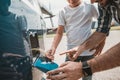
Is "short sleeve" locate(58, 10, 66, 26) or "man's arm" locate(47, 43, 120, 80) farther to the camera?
"short sleeve" locate(58, 10, 66, 26)

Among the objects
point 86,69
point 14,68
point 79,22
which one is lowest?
point 79,22

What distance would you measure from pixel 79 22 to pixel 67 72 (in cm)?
184

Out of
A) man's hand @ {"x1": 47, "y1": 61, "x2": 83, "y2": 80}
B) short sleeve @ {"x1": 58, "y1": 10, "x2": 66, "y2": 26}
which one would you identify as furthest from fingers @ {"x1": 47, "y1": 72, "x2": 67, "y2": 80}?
short sleeve @ {"x1": 58, "y1": 10, "x2": 66, "y2": 26}

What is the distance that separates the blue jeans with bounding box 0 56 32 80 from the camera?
1125 millimetres

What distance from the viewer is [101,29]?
2.70 meters

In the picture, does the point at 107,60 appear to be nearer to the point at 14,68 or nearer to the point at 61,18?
the point at 14,68

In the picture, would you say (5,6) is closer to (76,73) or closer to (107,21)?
(76,73)

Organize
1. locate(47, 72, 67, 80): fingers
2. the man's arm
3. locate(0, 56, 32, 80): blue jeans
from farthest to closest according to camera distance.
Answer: the man's arm, locate(47, 72, 67, 80): fingers, locate(0, 56, 32, 80): blue jeans

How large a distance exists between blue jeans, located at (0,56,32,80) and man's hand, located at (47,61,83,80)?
12 cm

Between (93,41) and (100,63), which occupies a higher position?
(100,63)

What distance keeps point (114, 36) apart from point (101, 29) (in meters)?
6.38

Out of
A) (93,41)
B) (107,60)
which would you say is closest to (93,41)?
(93,41)

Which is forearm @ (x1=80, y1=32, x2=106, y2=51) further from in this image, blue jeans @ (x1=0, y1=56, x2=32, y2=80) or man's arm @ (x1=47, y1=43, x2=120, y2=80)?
blue jeans @ (x1=0, y1=56, x2=32, y2=80)

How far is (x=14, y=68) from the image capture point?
1.18m
